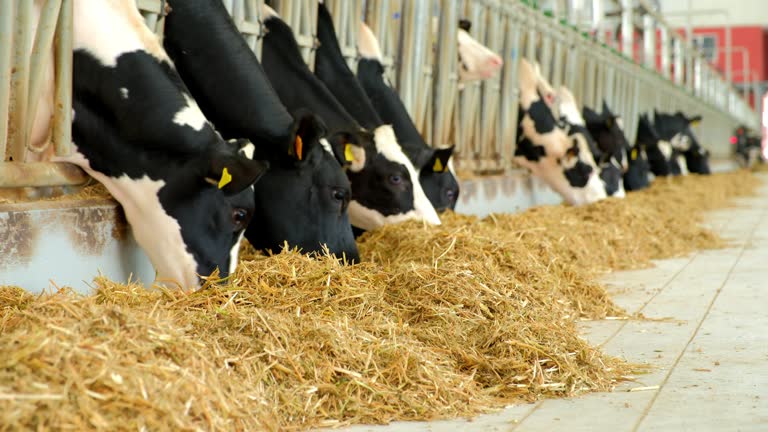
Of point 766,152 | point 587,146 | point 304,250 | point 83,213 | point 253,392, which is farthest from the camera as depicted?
point 766,152

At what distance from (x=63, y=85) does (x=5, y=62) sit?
1.11 feet

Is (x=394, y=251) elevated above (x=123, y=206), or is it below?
below

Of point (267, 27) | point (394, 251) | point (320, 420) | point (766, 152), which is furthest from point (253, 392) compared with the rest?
point (766, 152)

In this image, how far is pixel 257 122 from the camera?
528 centimetres

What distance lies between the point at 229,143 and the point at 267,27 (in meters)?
1.89

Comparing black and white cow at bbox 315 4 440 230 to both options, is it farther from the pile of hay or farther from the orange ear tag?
the pile of hay

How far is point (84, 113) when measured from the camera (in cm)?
463

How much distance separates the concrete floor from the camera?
3264 millimetres

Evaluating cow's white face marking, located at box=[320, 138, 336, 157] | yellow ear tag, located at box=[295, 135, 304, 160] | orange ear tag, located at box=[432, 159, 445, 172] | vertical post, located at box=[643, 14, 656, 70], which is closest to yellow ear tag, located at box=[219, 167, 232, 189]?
yellow ear tag, located at box=[295, 135, 304, 160]

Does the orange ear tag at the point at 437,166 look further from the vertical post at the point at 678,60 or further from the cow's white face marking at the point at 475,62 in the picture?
the vertical post at the point at 678,60

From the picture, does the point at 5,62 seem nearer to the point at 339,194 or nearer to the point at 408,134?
the point at 339,194

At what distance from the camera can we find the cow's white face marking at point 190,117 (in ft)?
15.0

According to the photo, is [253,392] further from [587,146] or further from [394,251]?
[587,146]

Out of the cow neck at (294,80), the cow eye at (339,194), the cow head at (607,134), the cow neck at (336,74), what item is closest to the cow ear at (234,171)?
the cow eye at (339,194)
